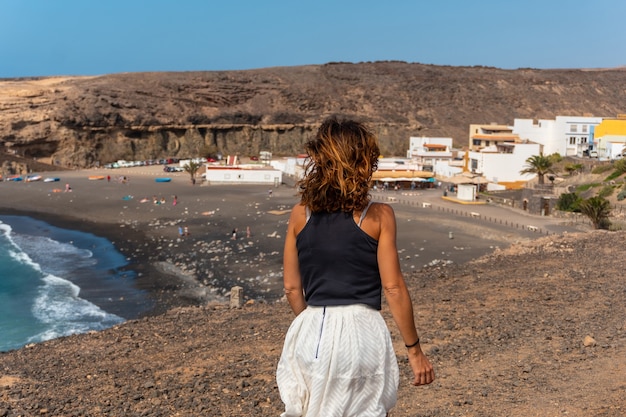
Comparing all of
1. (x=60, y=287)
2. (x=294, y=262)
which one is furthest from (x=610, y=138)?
(x=294, y=262)

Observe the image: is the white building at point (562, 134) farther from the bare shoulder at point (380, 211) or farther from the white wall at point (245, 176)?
the bare shoulder at point (380, 211)

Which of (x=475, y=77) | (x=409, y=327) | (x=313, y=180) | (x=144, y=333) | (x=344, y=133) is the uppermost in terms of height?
(x=475, y=77)

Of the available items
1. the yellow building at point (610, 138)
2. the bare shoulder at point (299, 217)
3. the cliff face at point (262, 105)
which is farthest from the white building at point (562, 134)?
the bare shoulder at point (299, 217)

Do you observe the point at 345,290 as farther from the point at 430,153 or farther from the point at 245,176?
the point at 430,153

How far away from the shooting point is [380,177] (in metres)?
45.7

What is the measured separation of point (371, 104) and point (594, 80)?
43.9 metres

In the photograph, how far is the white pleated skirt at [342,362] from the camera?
274 cm

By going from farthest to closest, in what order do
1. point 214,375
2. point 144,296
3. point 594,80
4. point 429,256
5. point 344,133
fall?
point 594,80
point 429,256
point 144,296
point 214,375
point 344,133

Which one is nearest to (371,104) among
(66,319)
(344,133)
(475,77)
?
(475,77)

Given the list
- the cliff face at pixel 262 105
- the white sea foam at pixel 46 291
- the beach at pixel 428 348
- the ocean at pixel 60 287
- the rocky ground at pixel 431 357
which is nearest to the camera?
the rocky ground at pixel 431 357

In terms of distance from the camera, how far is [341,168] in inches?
110

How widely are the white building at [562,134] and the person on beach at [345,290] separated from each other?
5227 cm

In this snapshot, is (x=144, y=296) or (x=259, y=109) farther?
(x=259, y=109)

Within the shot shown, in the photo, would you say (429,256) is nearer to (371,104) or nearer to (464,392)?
(464,392)
